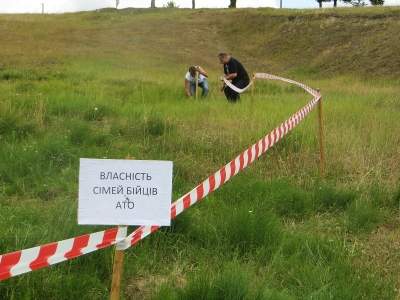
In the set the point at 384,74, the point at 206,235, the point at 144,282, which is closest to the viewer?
the point at 144,282

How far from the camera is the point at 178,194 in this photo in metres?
5.79

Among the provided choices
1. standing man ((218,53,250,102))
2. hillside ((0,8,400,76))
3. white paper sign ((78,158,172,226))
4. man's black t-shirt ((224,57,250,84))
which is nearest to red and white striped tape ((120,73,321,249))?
white paper sign ((78,158,172,226))

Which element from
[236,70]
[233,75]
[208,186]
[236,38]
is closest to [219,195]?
[208,186]

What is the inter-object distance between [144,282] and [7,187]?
7.94 feet

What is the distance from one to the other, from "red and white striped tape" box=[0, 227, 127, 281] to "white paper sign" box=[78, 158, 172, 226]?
12cm

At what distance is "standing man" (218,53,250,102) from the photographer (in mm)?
13906

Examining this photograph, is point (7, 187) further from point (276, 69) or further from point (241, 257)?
point (276, 69)

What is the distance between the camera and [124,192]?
3.08 meters

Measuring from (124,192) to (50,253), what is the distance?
0.47 m

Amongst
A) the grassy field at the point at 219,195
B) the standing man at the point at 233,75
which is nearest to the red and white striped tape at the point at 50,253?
the grassy field at the point at 219,195

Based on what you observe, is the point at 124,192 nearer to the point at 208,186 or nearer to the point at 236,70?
the point at 208,186

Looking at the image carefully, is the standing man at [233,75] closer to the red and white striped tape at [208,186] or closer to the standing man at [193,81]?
the standing man at [193,81]

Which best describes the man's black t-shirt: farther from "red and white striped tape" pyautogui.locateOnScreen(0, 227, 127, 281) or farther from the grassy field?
"red and white striped tape" pyautogui.locateOnScreen(0, 227, 127, 281)

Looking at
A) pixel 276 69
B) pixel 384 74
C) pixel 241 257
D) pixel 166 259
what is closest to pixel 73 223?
pixel 166 259
